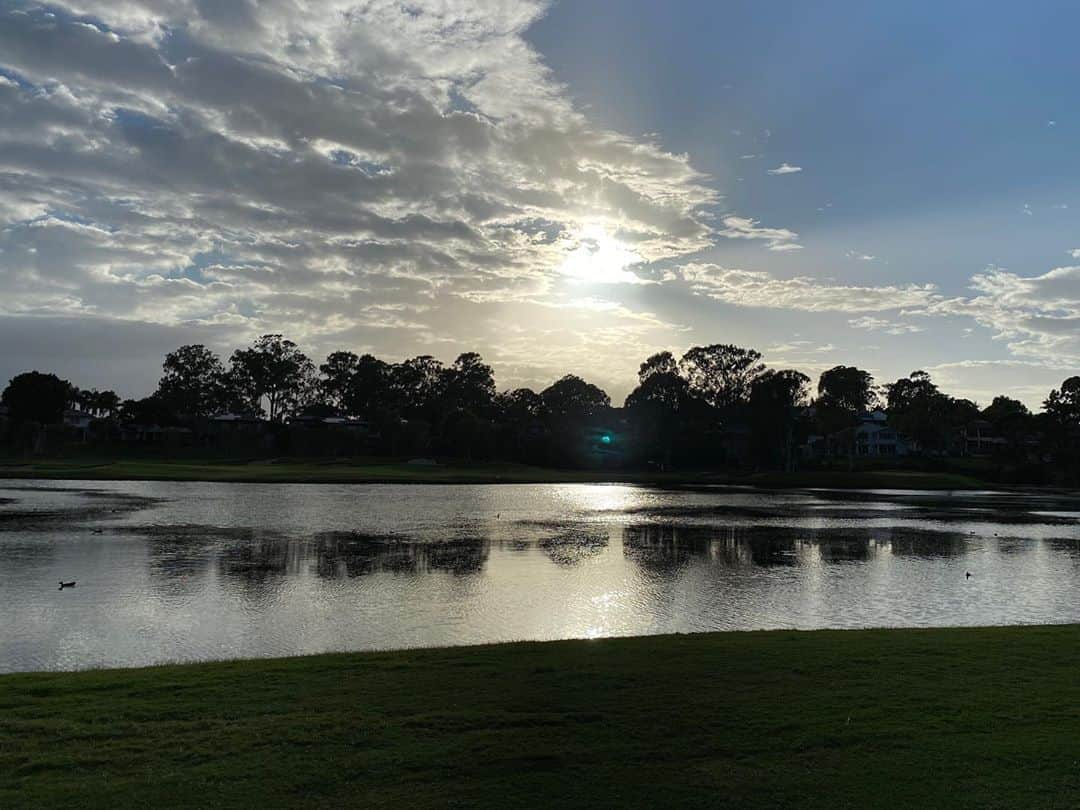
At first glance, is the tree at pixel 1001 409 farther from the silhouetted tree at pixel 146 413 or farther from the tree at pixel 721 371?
the silhouetted tree at pixel 146 413

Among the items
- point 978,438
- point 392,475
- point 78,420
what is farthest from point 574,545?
point 78,420

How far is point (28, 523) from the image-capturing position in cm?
4097

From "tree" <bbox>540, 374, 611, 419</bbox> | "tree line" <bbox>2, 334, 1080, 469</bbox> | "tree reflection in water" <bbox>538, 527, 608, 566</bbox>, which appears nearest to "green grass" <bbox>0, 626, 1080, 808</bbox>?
"tree reflection in water" <bbox>538, 527, 608, 566</bbox>

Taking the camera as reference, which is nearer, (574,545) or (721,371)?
(574,545)

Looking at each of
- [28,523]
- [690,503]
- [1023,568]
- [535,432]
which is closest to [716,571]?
[1023,568]

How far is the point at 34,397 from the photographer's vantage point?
5768 inches

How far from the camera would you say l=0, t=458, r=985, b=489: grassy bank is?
9375 centimetres

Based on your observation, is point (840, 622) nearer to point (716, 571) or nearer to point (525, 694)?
point (716, 571)

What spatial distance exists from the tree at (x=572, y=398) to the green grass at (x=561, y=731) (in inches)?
6517

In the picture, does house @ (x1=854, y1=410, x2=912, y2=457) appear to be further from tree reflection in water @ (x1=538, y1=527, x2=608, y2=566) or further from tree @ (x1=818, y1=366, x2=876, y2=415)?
tree reflection in water @ (x1=538, y1=527, x2=608, y2=566)

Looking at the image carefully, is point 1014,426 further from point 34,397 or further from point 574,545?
point 34,397

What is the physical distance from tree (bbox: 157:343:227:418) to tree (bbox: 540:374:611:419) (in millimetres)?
80520

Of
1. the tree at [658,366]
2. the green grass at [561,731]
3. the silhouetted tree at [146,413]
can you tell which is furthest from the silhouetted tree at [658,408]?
the green grass at [561,731]

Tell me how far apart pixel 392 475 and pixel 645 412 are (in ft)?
217
